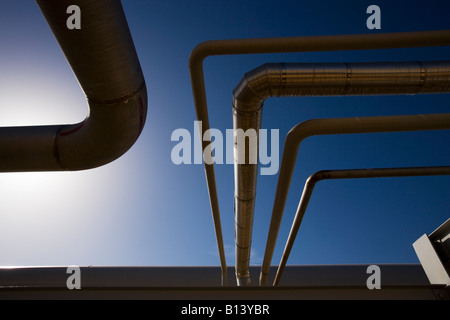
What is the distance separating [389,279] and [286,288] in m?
5.81

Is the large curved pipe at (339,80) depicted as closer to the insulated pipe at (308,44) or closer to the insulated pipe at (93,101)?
the insulated pipe at (308,44)

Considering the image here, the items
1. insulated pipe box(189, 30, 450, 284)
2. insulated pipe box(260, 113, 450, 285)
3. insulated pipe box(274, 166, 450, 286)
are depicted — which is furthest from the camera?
insulated pipe box(274, 166, 450, 286)

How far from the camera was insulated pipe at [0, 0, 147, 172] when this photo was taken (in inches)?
61.9

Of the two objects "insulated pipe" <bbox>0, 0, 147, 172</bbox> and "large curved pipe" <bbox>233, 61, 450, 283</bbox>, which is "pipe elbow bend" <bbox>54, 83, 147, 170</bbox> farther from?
"large curved pipe" <bbox>233, 61, 450, 283</bbox>

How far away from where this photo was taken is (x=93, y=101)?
6.63 ft

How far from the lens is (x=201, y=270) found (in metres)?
6.20

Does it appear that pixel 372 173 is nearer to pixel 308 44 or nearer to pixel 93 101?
pixel 308 44

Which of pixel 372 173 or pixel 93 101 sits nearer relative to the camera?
pixel 93 101

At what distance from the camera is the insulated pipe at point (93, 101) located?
5.16 feet

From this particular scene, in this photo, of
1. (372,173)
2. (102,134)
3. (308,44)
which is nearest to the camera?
(308,44)

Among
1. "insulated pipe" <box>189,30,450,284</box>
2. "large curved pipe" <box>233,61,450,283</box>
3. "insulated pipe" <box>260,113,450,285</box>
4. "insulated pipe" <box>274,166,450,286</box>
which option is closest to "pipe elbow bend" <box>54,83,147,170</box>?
"insulated pipe" <box>189,30,450,284</box>

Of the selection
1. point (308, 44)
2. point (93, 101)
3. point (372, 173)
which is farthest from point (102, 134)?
point (372, 173)
